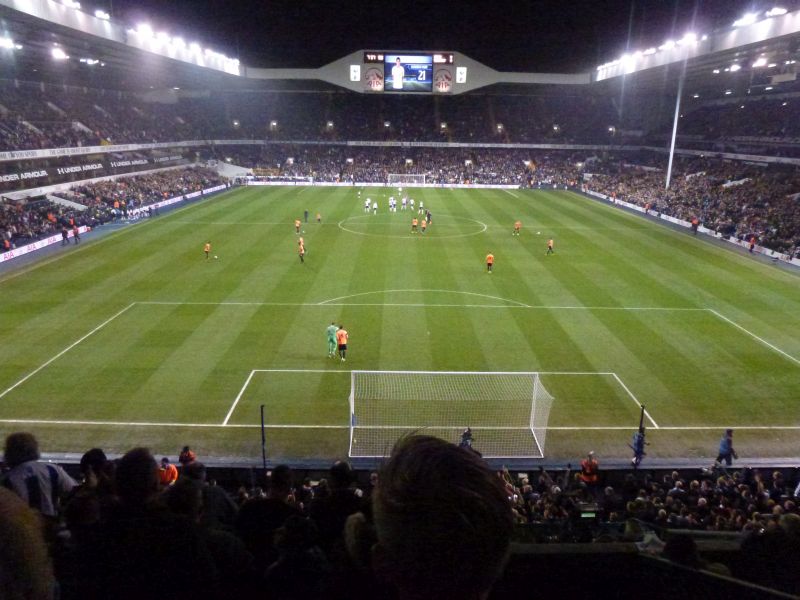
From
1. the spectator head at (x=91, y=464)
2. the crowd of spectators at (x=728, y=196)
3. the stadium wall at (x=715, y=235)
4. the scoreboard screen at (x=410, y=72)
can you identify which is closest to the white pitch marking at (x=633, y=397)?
the spectator head at (x=91, y=464)

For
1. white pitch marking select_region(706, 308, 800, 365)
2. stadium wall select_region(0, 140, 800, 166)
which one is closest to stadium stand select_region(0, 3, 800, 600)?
stadium wall select_region(0, 140, 800, 166)

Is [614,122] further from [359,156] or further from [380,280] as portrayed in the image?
[380,280]

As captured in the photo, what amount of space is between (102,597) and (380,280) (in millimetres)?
26606

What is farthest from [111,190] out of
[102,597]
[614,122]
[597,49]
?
[614,122]

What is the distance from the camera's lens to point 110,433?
14.7m

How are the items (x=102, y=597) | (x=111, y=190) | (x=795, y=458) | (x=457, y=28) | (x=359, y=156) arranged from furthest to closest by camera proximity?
1. (x=359, y=156)
2. (x=457, y=28)
3. (x=111, y=190)
4. (x=795, y=458)
5. (x=102, y=597)

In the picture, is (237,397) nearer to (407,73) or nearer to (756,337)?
(756,337)

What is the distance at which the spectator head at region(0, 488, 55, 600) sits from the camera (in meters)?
1.52

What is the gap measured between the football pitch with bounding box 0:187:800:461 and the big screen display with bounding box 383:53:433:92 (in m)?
41.3

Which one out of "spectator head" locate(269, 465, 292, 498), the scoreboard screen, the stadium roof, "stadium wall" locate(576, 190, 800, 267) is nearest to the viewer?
"spectator head" locate(269, 465, 292, 498)

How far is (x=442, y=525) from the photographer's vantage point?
4.58ft

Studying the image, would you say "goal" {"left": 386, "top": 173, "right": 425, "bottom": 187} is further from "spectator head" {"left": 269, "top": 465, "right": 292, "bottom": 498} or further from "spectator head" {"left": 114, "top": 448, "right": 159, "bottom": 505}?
"spectator head" {"left": 114, "top": 448, "right": 159, "bottom": 505}

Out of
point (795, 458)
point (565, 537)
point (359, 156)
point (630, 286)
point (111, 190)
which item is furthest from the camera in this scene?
point (359, 156)

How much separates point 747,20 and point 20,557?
147 feet
